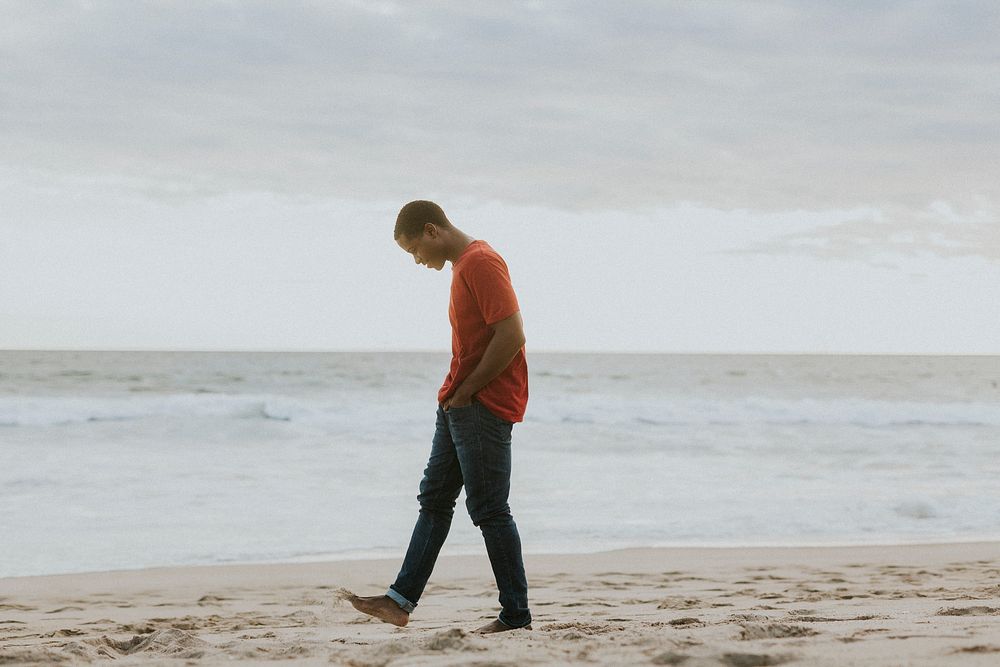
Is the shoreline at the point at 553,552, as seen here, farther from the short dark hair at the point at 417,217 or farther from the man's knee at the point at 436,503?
the short dark hair at the point at 417,217

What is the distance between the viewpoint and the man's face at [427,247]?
10.9 feet

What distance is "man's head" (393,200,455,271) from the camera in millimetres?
3330

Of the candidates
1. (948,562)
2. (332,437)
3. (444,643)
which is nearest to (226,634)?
(444,643)

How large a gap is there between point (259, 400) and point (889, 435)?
46.8ft

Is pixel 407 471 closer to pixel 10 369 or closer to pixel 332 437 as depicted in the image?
pixel 332 437

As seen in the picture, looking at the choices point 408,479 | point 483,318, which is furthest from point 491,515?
Answer: point 408,479

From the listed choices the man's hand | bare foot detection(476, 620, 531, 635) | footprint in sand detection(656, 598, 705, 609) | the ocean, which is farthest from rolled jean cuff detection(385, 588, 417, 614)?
the ocean

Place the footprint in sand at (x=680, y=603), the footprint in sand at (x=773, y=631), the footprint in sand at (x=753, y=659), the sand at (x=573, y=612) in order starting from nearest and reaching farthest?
the footprint in sand at (x=753, y=659) < the sand at (x=573, y=612) < the footprint in sand at (x=773, y=631) < the footprint in sand at (x=680, y=603)

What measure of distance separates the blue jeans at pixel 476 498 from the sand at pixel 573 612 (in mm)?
184

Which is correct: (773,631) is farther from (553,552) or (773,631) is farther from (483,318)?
→ (553,552)

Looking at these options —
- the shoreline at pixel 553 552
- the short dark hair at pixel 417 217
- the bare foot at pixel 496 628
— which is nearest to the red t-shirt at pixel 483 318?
the short dark hair at pixel 417 217

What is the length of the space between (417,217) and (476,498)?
1058 mm

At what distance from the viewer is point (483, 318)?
3.27m

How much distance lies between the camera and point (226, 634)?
3.74m
